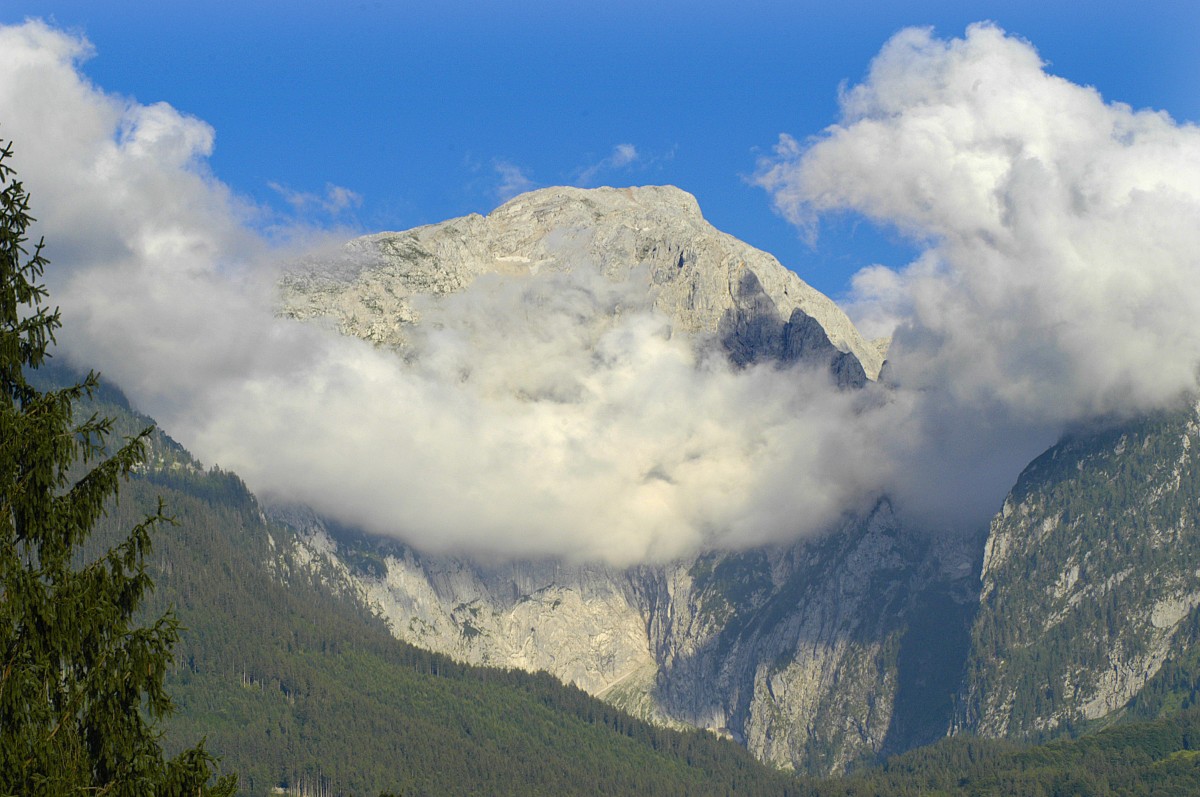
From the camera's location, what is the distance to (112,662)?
31.6 meters

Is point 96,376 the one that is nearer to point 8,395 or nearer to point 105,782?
point 8,395

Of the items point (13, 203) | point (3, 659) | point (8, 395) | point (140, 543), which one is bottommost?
point (3, 659)

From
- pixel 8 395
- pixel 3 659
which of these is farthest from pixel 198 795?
pixel 8 395

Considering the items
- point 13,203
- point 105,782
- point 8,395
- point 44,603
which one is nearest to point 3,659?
point 44,603

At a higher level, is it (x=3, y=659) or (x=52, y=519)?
(x=52, y=519)

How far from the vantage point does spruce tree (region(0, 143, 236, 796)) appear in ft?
101

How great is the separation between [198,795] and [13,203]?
12.7 metres

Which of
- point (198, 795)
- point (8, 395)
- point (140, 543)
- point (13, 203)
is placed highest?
point (13, 203)

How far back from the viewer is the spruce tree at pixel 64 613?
30672mm

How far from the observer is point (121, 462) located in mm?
31641

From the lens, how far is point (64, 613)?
102 ft

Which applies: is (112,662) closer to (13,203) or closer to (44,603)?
(44,603)

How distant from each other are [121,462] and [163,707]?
5168 millimetres

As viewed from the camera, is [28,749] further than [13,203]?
No
